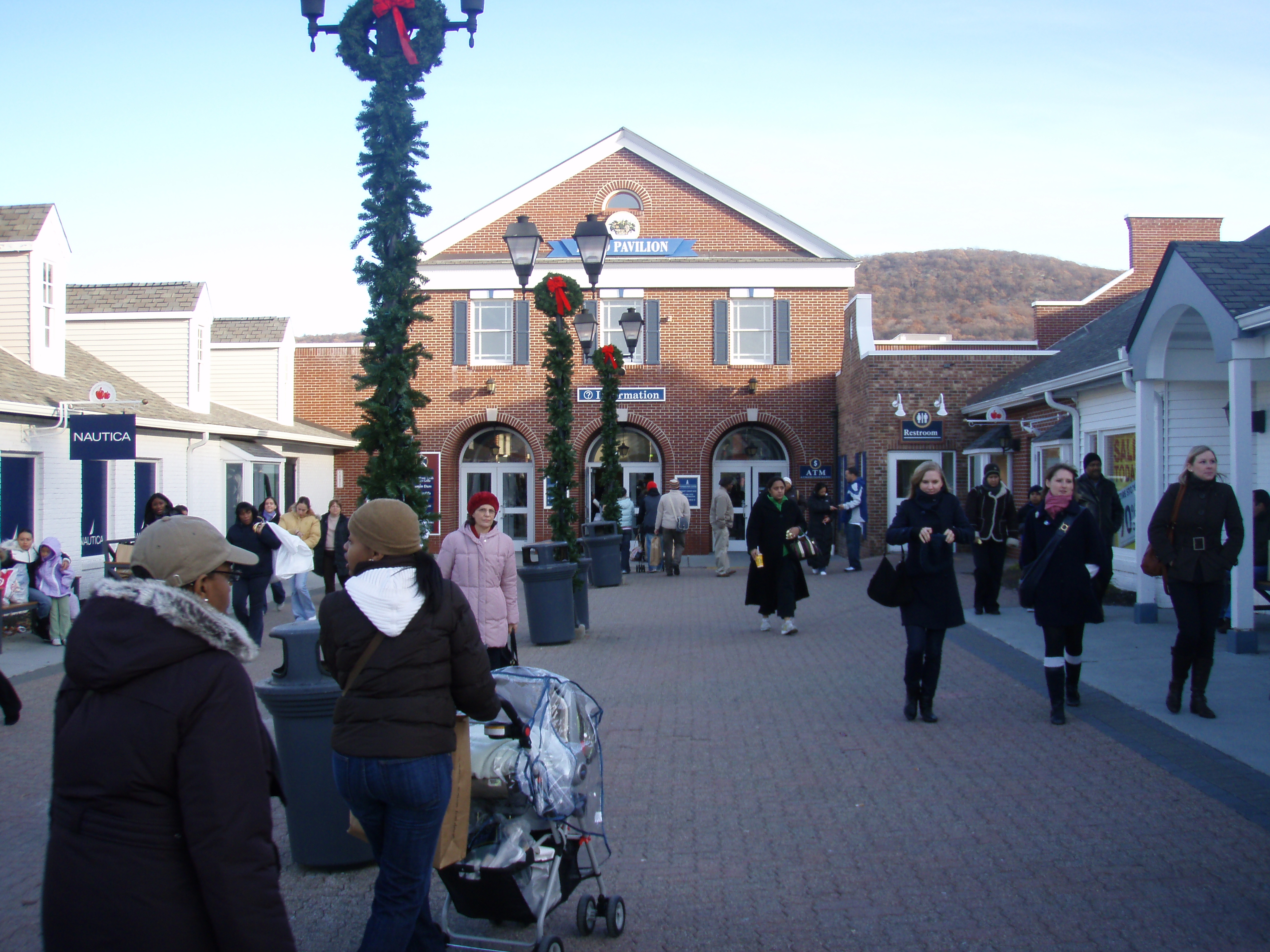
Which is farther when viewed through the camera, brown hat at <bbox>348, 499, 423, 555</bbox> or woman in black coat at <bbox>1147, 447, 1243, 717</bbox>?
woman in black coat at <bbox>1147, 447, 1243, 717</bbox>

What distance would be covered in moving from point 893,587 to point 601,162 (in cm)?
2240

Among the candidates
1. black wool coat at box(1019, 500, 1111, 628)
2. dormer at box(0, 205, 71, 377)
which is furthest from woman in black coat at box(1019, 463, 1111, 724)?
dormer at box(0, 205, 71, 377)

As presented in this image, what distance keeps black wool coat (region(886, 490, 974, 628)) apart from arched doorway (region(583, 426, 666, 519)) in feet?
65.5

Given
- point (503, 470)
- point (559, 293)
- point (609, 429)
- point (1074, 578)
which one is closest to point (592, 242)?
point (559, 293)

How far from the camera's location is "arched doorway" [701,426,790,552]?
90.4 feet

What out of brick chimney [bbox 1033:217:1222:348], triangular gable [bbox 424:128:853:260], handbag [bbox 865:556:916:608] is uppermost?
triangular gable [bbox 424:128:853:260]

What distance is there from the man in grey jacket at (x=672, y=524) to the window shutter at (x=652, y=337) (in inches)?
260

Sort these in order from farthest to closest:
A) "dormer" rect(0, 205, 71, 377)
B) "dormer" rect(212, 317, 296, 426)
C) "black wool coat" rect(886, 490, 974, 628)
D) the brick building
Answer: the brick building, "dormer" rect(212, 317, 296, 426), "dormer" rect(0, 205, 71, 377), "black wool coat" rect(886, 490, 974, 628)

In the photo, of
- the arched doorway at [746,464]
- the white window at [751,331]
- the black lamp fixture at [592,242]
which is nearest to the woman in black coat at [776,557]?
the black lamp fixture at [592,242]

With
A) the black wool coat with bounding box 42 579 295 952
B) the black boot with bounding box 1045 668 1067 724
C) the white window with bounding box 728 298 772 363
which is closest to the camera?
the black wool coat with bounding box 42 579 295 952

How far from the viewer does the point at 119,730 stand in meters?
2.23

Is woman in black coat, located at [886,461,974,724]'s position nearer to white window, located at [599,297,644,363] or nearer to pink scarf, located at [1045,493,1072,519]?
pink scarf, located at [1045,493,1072,519]

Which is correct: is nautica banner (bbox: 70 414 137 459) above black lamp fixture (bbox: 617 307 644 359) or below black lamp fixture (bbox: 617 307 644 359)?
below

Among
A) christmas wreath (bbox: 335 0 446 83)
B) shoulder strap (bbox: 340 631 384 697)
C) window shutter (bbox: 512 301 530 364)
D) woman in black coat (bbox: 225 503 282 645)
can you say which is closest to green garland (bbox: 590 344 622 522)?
window shutter (bbox: 512 301 530 364)
